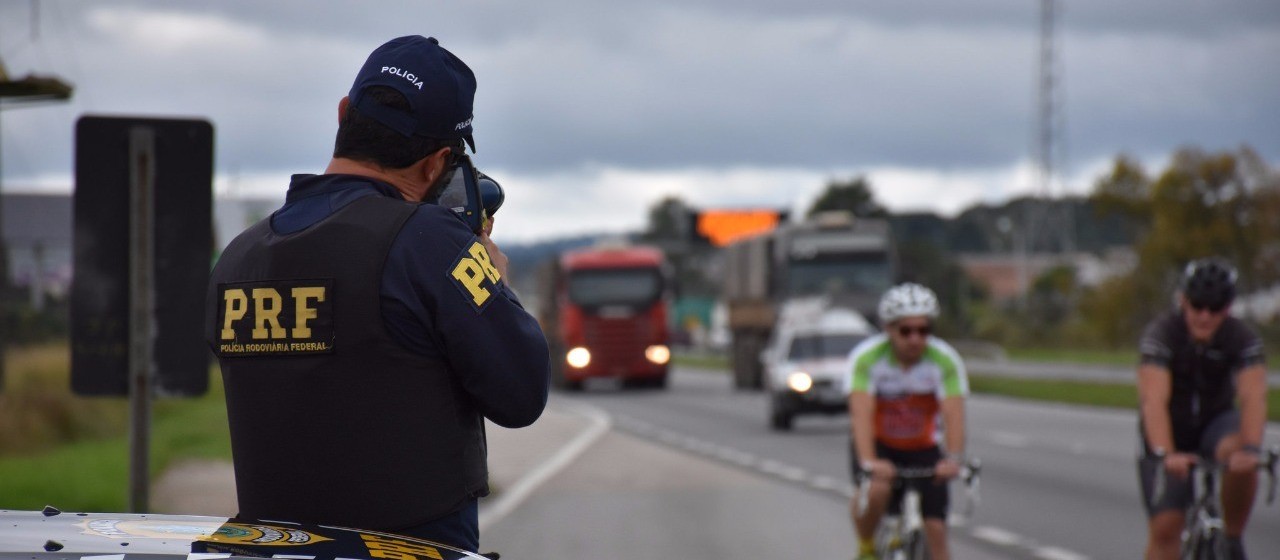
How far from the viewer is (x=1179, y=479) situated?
786 centimetres

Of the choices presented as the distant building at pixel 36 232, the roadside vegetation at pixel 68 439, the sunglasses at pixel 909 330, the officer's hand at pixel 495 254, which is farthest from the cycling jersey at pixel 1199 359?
the distant building at pixel 36 232

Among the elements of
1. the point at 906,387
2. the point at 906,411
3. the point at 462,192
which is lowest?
the point at 906,411

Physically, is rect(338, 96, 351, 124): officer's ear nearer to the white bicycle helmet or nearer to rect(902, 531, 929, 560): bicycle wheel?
the white bicycle helmet

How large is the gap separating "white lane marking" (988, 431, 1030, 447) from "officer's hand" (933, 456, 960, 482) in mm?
15623

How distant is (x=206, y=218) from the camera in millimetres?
7734

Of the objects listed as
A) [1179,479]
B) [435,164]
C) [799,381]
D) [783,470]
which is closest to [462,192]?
[435,164]

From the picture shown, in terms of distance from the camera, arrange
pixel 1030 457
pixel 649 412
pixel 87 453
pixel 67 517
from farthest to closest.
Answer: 1. pixel 649 412
2. pixel 1030 457
3. pixel 87 453
4. pixel 67 517

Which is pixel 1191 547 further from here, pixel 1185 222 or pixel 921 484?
pixel 1185 222

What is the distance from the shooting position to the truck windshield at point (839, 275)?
3875 centimetres

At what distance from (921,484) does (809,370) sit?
2003cm

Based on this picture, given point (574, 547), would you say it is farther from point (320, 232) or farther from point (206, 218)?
point (320, 232)

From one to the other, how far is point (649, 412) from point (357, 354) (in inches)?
1315

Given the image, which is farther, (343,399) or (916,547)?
(916,547)

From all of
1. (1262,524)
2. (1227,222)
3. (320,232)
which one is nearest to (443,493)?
(320,232)
